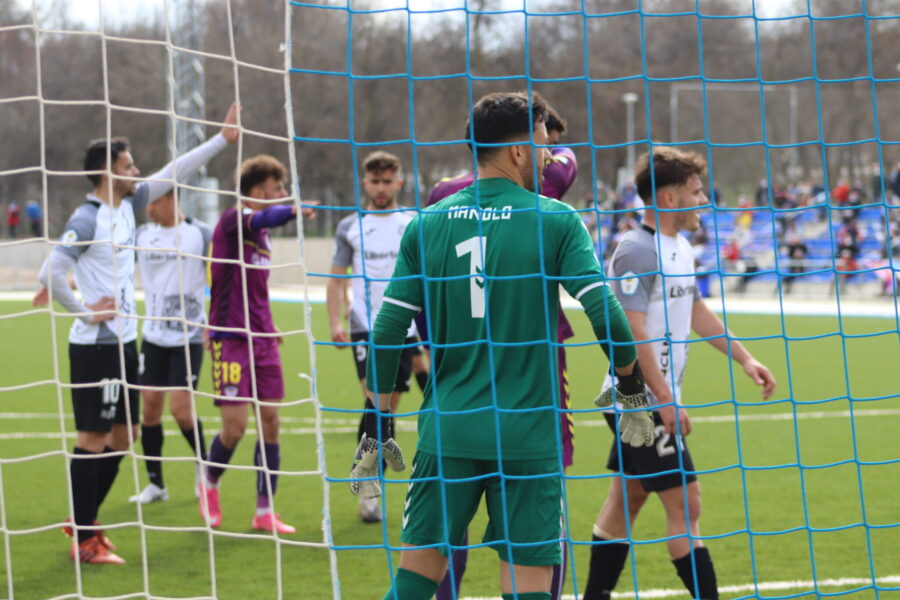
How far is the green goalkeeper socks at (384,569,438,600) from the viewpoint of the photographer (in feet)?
10.5

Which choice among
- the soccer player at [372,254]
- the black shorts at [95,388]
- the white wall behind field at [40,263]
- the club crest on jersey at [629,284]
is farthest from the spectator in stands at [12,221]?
the club crest on jersey at [629,284]

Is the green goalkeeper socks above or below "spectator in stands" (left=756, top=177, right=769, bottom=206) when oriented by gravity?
below

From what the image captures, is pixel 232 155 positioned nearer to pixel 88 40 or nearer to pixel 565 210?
pixel 88 40

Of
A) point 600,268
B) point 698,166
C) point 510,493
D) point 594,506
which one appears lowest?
point 594,506

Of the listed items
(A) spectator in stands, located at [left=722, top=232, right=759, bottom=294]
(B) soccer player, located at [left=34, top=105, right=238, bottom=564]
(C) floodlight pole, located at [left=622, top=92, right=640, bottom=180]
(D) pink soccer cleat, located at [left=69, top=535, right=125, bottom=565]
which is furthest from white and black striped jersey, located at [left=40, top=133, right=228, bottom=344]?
(C) floodlight pole, located at [left=622, top=92, right=640, bottom=180]

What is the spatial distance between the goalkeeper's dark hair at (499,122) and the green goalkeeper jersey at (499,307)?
115 millimetres

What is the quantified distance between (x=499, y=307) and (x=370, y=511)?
9.94 feet

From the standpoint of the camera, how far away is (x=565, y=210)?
10.5 ft

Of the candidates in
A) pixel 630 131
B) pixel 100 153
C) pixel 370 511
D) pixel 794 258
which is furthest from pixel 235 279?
pixel 630 131

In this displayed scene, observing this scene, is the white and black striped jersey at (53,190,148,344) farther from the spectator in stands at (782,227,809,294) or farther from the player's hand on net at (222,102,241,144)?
the spectator in stands at (782,227,809,294)

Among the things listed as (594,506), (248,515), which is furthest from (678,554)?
(248,515)

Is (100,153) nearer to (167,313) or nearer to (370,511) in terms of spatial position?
(167,313)

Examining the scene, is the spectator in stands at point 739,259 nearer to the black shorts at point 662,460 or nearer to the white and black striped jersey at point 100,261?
the white and black striped jersey at point 100,261

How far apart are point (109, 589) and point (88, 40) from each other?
3687 cm
